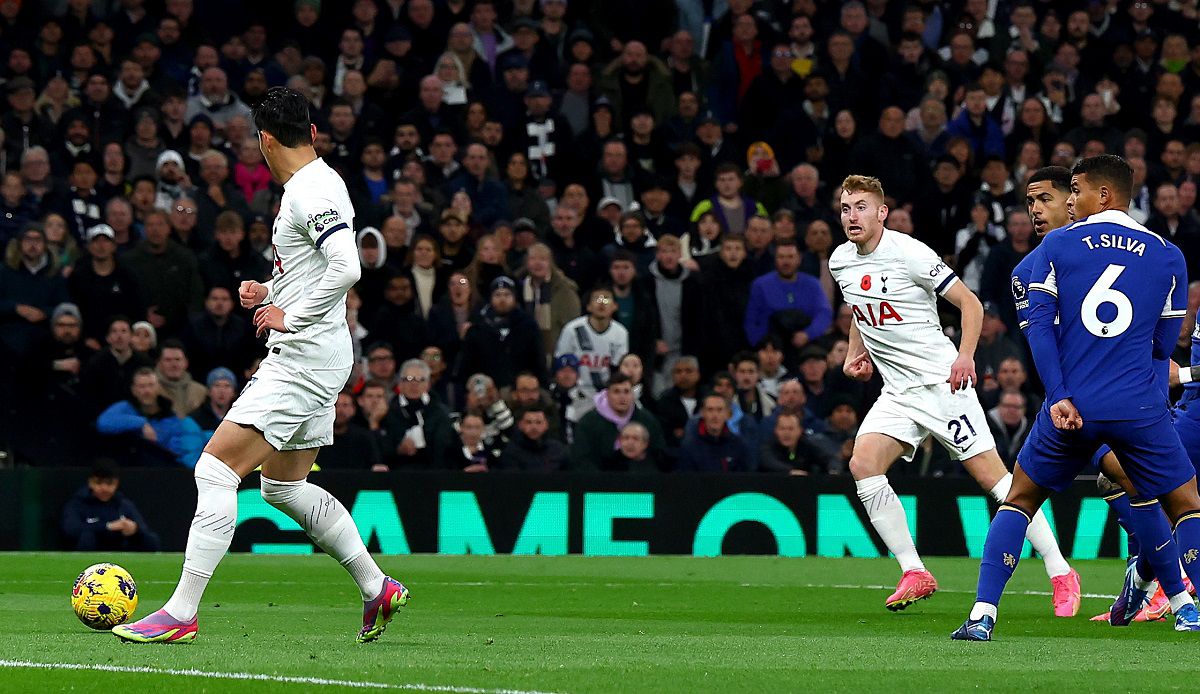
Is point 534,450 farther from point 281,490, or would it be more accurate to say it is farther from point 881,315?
point 281,490

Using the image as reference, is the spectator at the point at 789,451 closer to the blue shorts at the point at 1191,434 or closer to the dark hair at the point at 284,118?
the blue shorts at the point at 1191,434

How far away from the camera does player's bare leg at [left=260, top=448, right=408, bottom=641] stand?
26.5 ft

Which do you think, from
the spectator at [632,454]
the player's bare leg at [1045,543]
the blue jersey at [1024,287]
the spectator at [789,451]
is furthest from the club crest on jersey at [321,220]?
the spectator at [789,451]

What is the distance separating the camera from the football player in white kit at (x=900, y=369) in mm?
10695

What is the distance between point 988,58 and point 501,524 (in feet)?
30.5

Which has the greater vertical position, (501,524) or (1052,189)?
(1052,189)

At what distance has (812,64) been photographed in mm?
21172

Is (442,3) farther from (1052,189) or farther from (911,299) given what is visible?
(1052,189)

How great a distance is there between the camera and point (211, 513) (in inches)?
308

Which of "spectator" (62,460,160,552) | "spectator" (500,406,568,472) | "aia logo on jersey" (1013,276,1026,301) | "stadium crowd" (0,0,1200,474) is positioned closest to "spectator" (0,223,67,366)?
"stadium crowd" (0,0,1200,474)

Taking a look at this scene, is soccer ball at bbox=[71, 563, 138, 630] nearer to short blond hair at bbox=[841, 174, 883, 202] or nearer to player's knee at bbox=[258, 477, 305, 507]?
player's knee at bbox=[258, 477, 305, 507]

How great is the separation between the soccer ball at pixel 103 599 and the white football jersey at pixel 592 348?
9.31 meters

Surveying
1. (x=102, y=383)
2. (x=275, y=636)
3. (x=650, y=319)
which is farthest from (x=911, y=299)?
(x=102, y=383)

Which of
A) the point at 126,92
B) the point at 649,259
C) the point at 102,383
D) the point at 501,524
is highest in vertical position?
the point at 126,92
